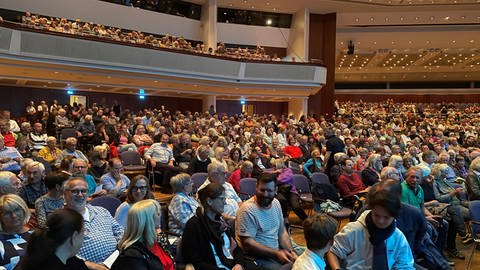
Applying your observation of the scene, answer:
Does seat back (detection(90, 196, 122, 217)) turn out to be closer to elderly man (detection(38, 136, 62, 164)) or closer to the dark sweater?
the dark sweater

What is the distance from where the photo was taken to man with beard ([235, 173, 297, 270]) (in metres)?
3.18

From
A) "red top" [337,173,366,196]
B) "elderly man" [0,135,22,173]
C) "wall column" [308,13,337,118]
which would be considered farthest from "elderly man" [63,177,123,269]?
"wall column" [308,13,337,118]

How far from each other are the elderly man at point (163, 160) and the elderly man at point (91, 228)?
13.5 ft

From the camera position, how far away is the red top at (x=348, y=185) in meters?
6.11

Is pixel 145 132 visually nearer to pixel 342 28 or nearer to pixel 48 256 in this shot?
pixel 48 256

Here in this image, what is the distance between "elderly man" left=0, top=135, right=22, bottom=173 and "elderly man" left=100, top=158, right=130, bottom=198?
174 centimetres

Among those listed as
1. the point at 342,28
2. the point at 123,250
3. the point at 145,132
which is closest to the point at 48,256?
the point at 123,250

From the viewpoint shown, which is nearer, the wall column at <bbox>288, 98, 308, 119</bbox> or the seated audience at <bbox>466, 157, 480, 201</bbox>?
the seated audience at <bbox>466, 157, 480, 201</bbox>

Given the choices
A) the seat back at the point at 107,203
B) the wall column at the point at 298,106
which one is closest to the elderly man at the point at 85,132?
the seat back at the point at 107,203

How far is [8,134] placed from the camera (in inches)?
305

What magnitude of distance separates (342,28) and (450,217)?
20847 mm

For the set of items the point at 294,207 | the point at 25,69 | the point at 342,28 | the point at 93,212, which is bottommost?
the point at 294,207

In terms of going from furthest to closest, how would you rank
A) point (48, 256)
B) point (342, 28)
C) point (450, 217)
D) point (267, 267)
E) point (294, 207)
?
point (342, 28)
point (294, 207)
point (450, 217)
point (267, 267)
point (48, 256)

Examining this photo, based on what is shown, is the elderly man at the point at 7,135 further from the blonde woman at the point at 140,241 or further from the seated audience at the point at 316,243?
the seated audience at the point at 316,243
